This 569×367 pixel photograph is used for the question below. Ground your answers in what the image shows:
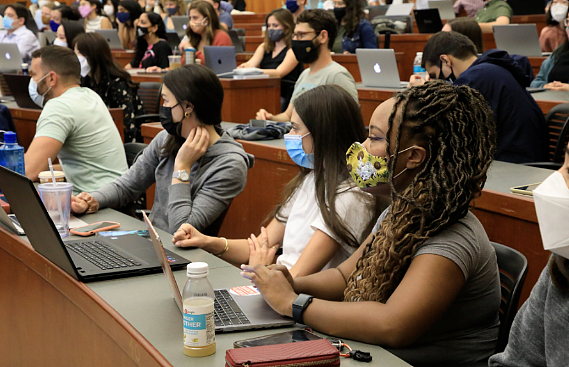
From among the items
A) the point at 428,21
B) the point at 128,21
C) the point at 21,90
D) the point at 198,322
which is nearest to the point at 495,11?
the point at 428,21

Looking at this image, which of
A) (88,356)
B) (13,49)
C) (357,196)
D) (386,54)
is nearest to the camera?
(88,356)

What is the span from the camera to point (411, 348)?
1.35m

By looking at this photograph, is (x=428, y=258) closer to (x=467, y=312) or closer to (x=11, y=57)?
(x=467, y=312)

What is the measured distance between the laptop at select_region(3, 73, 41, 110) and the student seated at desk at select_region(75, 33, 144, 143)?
17.7 inches

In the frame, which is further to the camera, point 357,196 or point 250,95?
point 250,95

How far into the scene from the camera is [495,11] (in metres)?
6.68

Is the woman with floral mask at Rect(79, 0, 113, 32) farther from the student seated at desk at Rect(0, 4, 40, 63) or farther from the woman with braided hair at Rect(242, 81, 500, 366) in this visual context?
the woman with braided hair at Rect(242, 81, 500, 366)

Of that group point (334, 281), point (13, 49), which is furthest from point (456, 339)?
point (13, 49)

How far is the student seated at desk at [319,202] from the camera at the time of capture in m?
1.84

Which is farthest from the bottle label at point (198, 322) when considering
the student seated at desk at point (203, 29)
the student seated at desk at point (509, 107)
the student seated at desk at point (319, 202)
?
the student seated at desk at point (203, 29)

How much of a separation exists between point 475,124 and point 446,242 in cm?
27

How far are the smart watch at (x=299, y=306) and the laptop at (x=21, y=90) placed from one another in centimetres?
365

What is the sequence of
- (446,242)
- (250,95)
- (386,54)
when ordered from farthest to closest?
(250,95) < (386,54) < (446,242)

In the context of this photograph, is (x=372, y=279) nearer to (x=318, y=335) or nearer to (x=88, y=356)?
(x=318, y=335)
